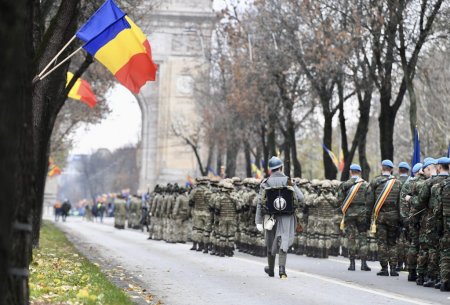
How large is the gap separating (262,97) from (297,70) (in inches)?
169

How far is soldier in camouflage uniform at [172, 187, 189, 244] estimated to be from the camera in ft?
104

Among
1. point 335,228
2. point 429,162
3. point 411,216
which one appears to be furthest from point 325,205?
point 411,216

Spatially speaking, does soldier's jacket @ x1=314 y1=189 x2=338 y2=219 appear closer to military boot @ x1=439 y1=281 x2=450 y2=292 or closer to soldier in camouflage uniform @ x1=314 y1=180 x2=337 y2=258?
soldier in camouflage uniform @ x1=314 y1=180 x2=337 y2=258

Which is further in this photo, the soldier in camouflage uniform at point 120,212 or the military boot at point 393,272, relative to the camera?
the soldier in camouflage uniform at point 120,212

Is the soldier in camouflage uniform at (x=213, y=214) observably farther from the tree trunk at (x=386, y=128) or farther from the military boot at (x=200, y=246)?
the tree trunk at (x=386, y=128)

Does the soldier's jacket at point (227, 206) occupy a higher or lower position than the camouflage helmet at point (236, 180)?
lower

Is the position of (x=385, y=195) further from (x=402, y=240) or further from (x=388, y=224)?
(x=402, y=240)

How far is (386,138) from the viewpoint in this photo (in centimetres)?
2958

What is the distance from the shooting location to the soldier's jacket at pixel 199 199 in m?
25.3

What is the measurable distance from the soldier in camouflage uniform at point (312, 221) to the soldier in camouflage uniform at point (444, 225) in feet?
32.6

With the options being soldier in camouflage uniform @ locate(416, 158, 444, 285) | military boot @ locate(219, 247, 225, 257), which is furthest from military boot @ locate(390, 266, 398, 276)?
military boot @ locate(219, 247, 225, 257)

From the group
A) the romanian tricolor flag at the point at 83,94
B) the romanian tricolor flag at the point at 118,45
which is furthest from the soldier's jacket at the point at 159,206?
the romanian tricolor flag at the point at 118,45

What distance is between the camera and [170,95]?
247 ft

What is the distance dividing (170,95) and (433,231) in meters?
60.7
